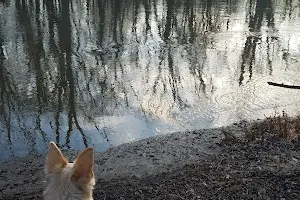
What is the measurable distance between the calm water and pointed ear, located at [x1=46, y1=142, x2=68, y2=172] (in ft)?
20.8

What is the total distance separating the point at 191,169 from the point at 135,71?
7.90 meters

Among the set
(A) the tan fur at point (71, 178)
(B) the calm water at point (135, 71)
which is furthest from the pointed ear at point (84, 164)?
(B) the calm water at point (135, 71)

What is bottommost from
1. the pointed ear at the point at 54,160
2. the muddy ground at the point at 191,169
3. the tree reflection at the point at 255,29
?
the muddy ground at the point at 191,169

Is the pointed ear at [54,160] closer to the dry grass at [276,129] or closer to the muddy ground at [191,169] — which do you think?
the muddy ground at [191,169]

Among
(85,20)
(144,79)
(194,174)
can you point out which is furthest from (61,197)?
(85,20)

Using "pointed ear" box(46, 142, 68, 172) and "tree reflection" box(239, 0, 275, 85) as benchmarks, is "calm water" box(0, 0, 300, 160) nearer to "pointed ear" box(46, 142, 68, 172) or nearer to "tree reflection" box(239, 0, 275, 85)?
"tree reflection" box(239, 0, 275, 85)

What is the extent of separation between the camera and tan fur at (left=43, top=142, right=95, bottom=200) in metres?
3.35

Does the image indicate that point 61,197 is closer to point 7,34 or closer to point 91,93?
point 91,93

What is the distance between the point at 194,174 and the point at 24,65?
9.95 metres

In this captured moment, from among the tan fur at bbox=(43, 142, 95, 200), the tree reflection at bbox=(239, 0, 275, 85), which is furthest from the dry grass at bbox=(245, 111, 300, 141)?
the tan fur at bbox=(43, 142, 95, 200)

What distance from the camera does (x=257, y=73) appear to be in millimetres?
15117

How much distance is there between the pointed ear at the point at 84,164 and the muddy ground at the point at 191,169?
3.39 m

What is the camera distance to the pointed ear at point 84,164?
10.9ft

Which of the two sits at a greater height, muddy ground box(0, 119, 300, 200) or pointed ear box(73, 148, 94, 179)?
pointed ear box(73, 148, 94, 179)
